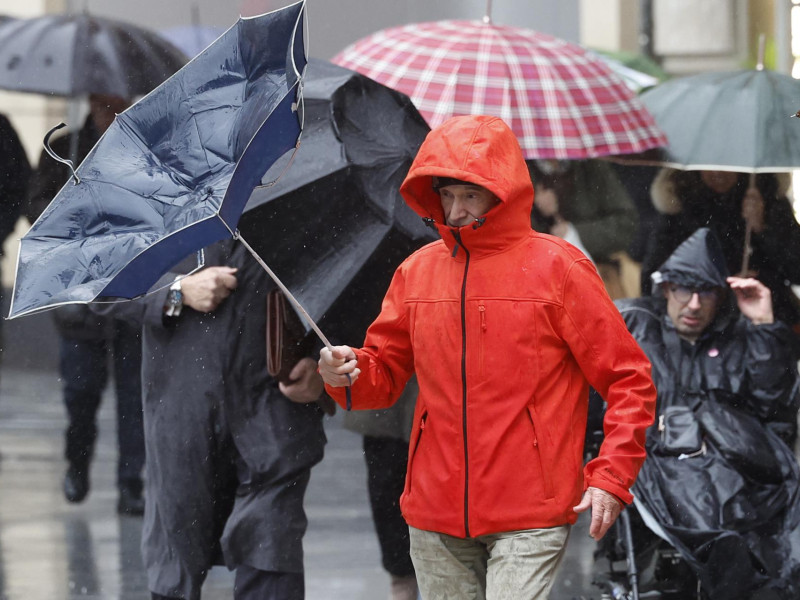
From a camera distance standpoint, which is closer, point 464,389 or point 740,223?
point 464,389

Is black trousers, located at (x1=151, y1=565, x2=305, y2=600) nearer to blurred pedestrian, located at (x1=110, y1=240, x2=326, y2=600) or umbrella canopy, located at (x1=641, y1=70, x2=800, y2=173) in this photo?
blurred pedestrian, located at (x1=110, y1=240, x2=326, y2=600)

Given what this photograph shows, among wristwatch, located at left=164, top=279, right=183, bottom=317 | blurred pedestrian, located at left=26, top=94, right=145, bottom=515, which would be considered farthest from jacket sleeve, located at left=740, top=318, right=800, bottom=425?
blurred pedestrian, located at left=26, top=94, right=145, bottom=515

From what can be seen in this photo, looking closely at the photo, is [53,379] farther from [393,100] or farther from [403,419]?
[393,100]

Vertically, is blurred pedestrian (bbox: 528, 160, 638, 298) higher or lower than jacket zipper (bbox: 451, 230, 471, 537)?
lower

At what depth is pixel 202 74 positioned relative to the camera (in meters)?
4.07

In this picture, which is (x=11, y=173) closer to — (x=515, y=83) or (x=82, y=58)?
(x=82, y=58)

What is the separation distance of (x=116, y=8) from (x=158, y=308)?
3.37m

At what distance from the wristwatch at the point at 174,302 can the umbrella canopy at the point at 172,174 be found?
37.7 inches

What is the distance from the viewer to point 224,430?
498 cm

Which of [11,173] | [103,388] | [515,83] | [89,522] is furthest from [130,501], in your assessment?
[515,83]

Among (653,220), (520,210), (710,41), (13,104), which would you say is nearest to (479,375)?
(520,210)

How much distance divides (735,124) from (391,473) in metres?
2.25

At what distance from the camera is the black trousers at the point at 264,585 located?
4.95 m

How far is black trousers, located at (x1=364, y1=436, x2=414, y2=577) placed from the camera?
5.67m
